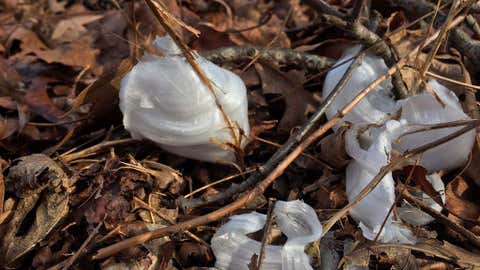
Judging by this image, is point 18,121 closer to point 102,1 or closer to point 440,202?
point 102,1

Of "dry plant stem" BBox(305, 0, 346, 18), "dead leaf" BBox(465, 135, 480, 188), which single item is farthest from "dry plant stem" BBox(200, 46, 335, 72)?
"dead leaf" BBox(465, 135, 480, 188)

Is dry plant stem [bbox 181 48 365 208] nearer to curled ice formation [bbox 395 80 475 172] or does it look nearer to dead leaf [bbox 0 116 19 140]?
curled ice formation [bbox 395 80 475 172]

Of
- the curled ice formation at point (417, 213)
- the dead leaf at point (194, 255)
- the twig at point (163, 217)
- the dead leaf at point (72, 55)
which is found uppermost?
the dead leaf at point (72, 55)

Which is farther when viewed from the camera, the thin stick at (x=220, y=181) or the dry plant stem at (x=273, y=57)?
the dry plant stem at (x=273, y=57)

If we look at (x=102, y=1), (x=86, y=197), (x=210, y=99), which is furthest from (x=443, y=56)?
(x=102, y=1)

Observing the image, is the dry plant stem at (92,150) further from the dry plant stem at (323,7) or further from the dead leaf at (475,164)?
the dead leaf at (475,164)

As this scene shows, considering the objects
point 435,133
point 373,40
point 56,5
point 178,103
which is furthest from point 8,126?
point 435,133

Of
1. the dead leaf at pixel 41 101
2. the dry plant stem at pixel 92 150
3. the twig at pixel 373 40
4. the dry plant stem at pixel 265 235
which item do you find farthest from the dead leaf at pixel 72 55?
the dry plant stem at pixel 265 235
